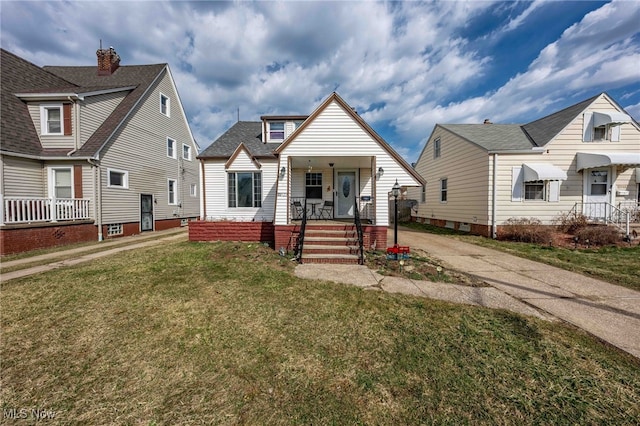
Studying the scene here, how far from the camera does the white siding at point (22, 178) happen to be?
955cm

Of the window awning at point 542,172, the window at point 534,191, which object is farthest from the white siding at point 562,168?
the window awning at point 542,172

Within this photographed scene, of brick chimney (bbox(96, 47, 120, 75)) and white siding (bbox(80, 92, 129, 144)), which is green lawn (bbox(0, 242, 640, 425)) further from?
brick chimney (bbox(96, 47, 120, 75))

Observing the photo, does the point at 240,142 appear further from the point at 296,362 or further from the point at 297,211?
the point at 296,362

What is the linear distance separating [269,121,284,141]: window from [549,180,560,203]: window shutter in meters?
13.8

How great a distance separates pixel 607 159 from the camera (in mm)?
10414

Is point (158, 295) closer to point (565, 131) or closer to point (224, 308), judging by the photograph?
point (224, 308)

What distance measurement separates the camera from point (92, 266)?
6.57m

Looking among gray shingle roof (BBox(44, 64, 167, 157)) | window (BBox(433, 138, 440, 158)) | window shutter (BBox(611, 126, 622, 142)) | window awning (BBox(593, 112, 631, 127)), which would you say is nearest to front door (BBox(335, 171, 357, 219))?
window (BBox(433, 138, 440, 158))

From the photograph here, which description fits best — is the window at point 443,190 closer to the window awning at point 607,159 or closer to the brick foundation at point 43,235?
the window awning at point 607,159

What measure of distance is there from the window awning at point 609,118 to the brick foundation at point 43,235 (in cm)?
2462

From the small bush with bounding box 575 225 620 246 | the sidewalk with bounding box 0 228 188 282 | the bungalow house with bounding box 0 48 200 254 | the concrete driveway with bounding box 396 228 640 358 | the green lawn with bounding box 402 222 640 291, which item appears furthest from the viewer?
the bungalow house with bounding box 0 48 200 254

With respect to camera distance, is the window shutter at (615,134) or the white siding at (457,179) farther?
the white siding at (457,179)

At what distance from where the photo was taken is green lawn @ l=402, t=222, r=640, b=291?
5914mm

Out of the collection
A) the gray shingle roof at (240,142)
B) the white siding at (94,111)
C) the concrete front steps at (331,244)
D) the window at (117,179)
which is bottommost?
the concrete front steps at (331,244)
